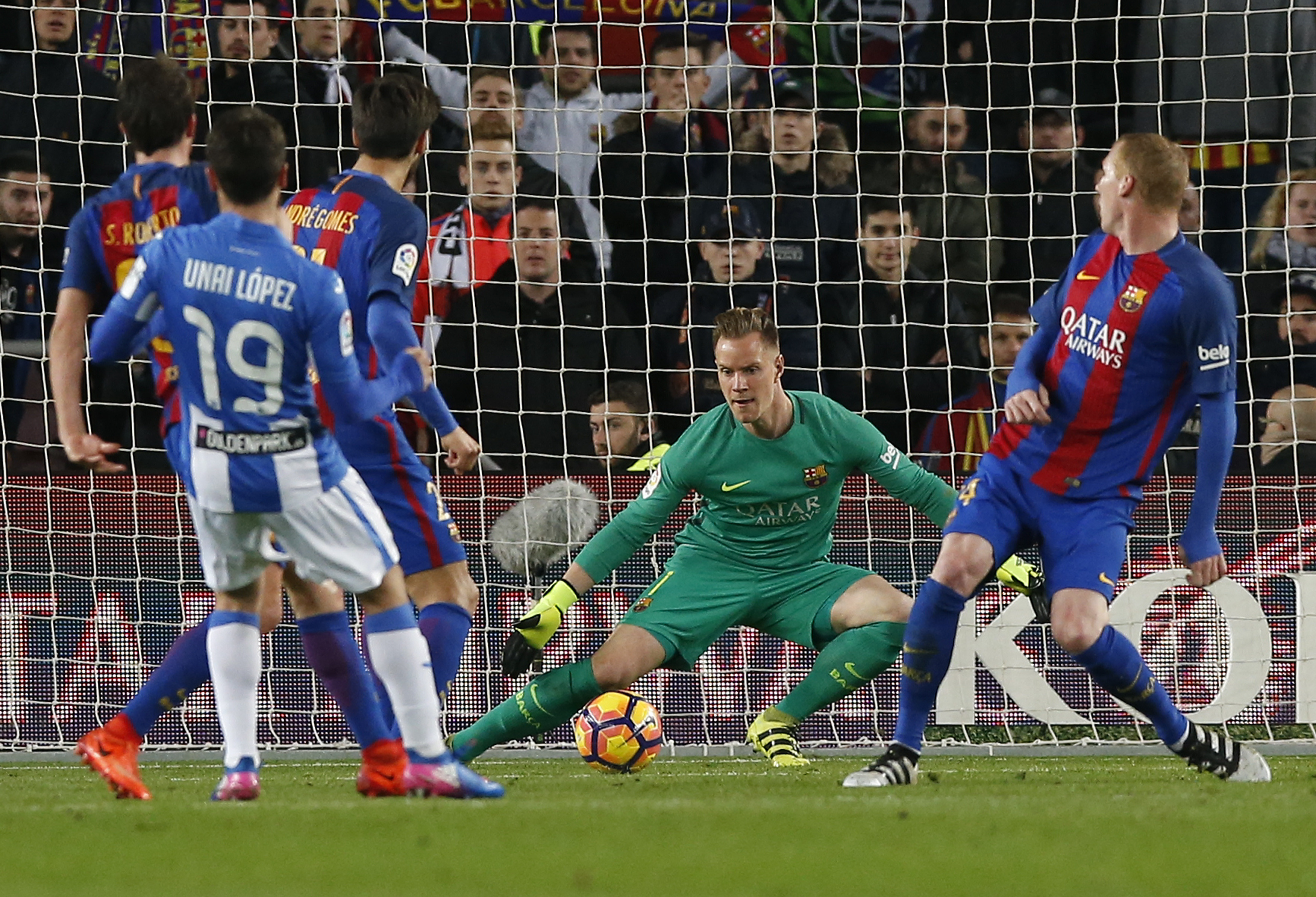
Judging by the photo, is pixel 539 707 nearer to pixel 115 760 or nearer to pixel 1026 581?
pixel 115 760

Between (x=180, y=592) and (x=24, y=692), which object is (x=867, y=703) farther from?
(x=24, y=692)

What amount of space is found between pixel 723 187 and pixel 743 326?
3.04m

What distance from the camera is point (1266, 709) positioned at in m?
7.64

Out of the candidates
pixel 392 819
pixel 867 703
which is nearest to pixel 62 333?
pixel 392 819

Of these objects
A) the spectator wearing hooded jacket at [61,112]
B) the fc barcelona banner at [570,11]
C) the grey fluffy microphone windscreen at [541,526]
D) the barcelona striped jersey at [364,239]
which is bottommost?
the grey fluffy microphone windscreen at [541,526]

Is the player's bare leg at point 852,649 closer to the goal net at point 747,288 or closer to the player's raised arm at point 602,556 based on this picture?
the player's raised arm at point 602,556

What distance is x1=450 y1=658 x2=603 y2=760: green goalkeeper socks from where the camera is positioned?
5.77 metres

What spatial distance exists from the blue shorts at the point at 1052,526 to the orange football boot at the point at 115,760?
7.70 ft

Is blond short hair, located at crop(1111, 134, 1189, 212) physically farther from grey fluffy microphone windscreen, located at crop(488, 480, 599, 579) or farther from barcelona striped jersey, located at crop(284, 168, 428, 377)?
grey fluffy microphone windscreen, located at crop(488, 480, 599, 579)

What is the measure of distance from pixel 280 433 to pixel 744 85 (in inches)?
216

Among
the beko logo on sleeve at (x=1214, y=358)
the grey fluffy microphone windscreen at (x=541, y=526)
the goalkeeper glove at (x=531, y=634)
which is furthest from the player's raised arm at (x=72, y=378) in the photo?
the grey fluffy microphone windscreen at (x=541, y=526)

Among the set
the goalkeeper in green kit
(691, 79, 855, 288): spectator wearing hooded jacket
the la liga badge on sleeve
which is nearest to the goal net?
(691, 79, 855, 288): spectator wearing hooded jacket

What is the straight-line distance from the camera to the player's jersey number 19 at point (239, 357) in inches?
159

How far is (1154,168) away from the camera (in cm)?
512
